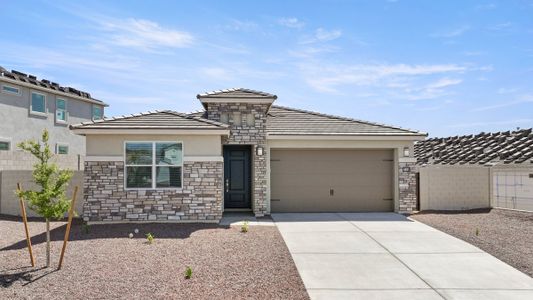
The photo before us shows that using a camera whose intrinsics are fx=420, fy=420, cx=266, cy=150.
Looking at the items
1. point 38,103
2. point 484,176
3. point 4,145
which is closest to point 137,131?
point 4,145

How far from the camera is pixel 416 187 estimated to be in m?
16.0

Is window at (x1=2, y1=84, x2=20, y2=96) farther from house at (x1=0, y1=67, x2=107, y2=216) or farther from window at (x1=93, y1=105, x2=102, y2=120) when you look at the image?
window at (x1=93, y1=105, x2=102, y2=120)

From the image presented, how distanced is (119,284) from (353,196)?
10.2m

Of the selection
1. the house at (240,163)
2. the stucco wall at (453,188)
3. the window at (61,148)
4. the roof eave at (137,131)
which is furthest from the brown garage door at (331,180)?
the window at (61,148)

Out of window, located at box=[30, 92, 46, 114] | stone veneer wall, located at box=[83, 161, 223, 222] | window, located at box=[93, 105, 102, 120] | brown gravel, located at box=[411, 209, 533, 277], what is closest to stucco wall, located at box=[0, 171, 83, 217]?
stone veneer wall, located at box=[83, 161, 223, 222]

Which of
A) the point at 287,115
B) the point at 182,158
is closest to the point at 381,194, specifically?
the point at 287,115

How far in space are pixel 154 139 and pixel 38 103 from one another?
12.8 meters

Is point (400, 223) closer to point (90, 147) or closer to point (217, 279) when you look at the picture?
point (217, 279)

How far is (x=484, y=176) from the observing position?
52.8 ft

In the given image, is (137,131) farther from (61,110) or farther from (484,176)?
(61,110)

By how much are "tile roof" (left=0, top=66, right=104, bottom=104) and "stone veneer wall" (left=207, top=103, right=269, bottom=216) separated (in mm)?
12238

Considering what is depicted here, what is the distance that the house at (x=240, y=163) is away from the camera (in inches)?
492

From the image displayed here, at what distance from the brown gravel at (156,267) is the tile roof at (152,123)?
304 cm

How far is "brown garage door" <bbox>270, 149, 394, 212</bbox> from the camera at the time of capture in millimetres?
15273
